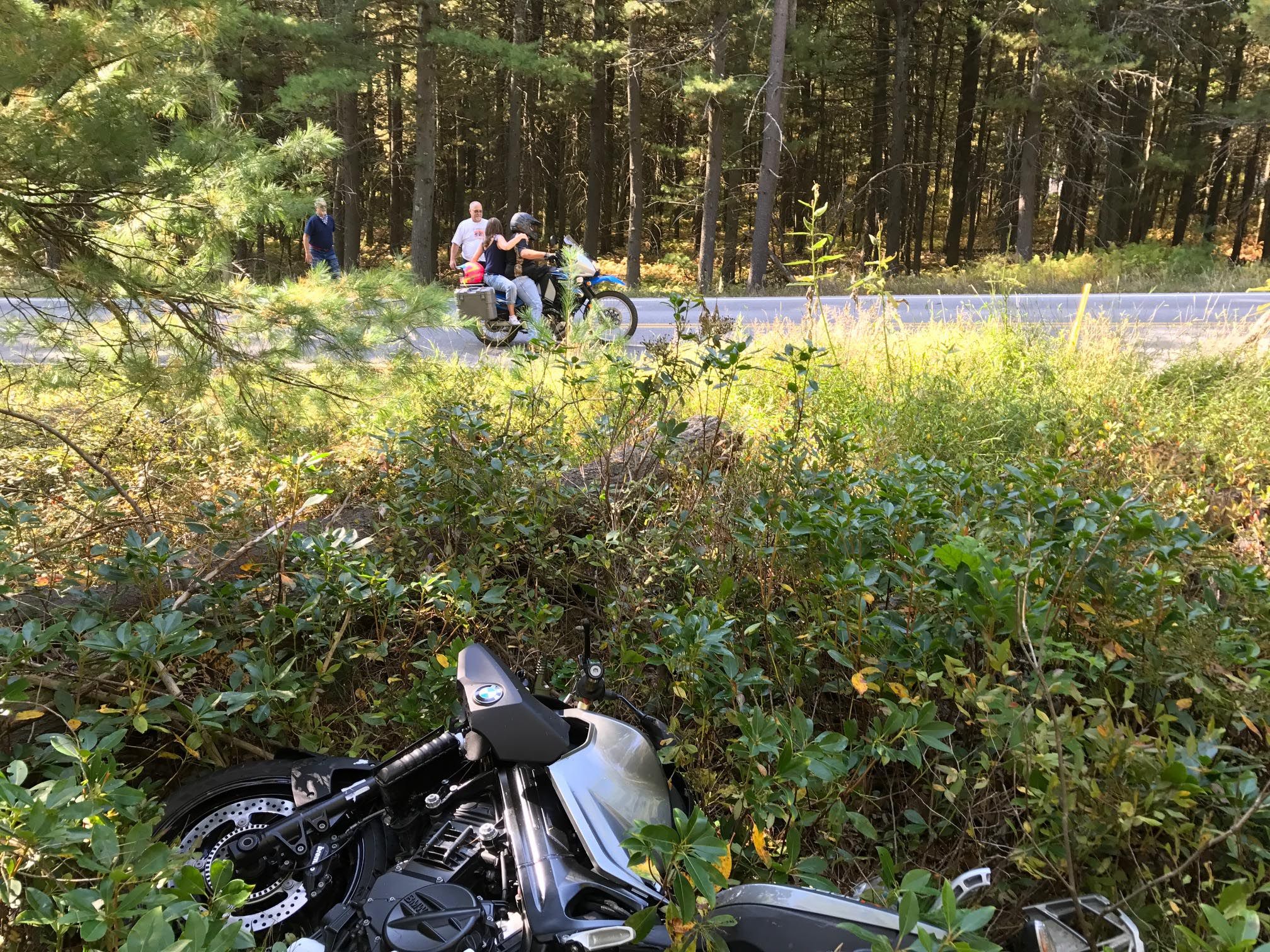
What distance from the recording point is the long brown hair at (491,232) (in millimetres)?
9094

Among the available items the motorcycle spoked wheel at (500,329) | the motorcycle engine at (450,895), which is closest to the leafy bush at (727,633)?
the motorcycle engine at (450,895)

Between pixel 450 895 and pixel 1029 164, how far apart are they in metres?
22.9

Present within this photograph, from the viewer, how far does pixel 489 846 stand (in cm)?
181

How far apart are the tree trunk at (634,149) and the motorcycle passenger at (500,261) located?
35.4 ft

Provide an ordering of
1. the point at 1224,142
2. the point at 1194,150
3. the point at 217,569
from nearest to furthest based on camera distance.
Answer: the point at 217,569, the point at 1194,150, the point at 1224,142

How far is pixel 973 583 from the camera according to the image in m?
2.59

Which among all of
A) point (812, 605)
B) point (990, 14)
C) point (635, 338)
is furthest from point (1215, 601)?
point (990, 14)

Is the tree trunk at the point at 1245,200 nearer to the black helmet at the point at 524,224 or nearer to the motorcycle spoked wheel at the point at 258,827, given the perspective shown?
the black helmet at the point at 524,224

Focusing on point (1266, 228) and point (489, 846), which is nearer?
point (489, 846)

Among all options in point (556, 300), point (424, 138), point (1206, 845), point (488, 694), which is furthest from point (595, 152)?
point (1206, 845)

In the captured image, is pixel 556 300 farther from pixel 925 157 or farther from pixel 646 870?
pixel 925 157

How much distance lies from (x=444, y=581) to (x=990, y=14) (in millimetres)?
24647

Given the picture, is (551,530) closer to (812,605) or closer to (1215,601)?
(812,605)

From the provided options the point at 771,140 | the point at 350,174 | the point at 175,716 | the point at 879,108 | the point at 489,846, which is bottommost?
the point at 175,716
